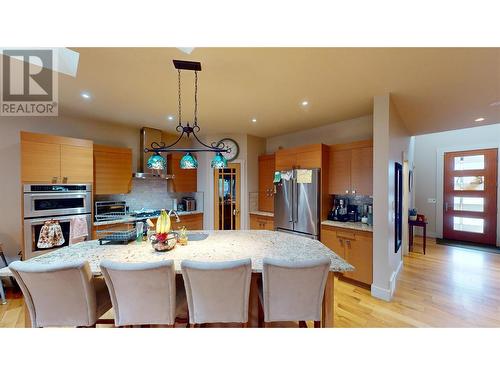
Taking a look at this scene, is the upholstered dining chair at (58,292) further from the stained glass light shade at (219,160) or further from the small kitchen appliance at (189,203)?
the small kitchen appliance at (189,203)

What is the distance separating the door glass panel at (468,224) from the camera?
4.66m

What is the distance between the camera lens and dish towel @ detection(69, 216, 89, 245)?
2.74m

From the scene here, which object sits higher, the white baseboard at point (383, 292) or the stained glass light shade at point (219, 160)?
the stained glass light shade at point (219, 160)

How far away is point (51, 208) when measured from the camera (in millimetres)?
2605

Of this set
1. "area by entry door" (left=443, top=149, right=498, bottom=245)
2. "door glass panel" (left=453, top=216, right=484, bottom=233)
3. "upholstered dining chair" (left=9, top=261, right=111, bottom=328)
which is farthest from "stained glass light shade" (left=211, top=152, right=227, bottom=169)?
"door glass panel" (left=453, top=216, right=484, bottom=233)

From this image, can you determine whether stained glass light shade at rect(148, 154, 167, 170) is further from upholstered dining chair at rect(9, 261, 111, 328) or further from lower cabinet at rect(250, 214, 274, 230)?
lower cabinet at rect(250, 214, 274, 230)

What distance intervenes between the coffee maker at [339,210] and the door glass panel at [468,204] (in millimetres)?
3787

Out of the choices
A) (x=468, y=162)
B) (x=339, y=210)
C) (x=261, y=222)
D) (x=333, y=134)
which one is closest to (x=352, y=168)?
(x=339, y=210)

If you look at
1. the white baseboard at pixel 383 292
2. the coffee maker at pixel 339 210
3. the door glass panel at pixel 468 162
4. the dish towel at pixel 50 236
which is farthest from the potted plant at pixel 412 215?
the dish towel at pixel 50 236

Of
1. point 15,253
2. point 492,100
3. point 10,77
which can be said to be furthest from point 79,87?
point 492,100

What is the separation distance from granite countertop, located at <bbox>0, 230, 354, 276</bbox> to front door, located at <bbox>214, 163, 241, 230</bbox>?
2157 millimetres

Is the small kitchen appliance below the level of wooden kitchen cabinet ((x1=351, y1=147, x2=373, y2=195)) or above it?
below

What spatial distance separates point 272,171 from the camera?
13.9 ft
